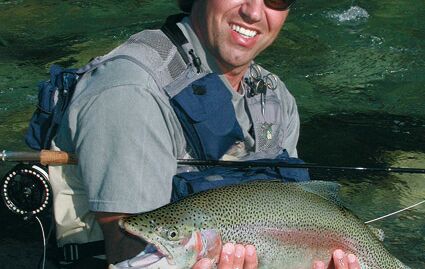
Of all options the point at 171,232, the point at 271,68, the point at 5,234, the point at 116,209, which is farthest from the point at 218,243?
the point at 271,68

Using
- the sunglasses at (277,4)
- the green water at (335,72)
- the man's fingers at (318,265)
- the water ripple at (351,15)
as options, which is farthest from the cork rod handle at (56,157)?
the water ripple at (351,15)

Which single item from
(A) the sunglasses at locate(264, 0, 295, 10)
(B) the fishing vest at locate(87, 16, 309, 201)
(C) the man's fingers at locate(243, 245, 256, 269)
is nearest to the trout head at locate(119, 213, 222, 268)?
(C) the man's fingers at locate(243, 245, 256, 269)

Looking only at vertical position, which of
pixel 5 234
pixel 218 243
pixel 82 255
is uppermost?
pixel 218 243

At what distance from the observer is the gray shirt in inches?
127

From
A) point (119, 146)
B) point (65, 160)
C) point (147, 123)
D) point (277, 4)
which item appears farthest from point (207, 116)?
point (277, 4)

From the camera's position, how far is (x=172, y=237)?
3.05 m

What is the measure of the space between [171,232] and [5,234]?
8.12 ft

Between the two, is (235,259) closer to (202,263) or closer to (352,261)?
(202,263)

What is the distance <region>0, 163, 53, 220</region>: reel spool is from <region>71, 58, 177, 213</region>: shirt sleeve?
0.46m

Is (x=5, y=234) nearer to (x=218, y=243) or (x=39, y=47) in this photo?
(x=218, y=243)

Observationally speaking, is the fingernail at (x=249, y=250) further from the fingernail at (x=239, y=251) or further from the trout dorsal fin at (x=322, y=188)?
the trout dorsal fin at (x=322, y=188)

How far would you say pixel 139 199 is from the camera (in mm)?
3258

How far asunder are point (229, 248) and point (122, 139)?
57 cm

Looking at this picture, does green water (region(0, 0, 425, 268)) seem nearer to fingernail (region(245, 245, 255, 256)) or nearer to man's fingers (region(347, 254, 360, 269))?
man's fingers (region(347, 254, 360, 269))
